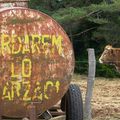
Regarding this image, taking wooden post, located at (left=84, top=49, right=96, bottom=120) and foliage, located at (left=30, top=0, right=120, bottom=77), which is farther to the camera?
foliage, located at (left=30, top=0, right=120, bottom=77)

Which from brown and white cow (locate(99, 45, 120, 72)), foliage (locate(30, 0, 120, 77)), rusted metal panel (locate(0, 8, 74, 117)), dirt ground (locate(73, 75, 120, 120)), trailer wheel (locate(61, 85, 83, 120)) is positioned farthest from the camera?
foliage (locate(30, 0, 120, 77))

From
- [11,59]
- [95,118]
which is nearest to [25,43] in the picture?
[11,59]

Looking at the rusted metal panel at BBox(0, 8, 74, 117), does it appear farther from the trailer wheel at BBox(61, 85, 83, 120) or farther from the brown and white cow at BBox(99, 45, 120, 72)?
the brown and white cow at BBox(99, 45, 120, 72)

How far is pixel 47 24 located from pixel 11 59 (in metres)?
0.49

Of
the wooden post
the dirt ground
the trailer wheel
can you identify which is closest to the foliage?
the dirt ground

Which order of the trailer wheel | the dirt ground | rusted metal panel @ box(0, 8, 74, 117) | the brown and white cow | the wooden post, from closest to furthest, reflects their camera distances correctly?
rusted metal panel @ box(0, 8, 74, 117) < the trailer wheel < the wooden post < the dirt ground < the brown and white cow

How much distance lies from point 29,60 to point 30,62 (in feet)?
0.07

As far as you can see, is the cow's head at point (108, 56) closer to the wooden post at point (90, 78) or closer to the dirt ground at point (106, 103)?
the dirt ground at point (106, 103)

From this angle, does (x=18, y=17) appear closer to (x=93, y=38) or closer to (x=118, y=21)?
(x=118, y=21)

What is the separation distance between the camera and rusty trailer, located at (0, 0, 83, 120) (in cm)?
435

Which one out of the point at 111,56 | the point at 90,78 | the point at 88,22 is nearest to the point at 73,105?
the point at 90,78

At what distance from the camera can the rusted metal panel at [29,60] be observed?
435 cm

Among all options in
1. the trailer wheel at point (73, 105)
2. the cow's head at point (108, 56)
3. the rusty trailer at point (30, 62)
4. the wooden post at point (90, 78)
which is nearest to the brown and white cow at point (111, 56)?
the cow's head at point (108, 56)

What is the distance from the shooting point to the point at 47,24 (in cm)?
453
